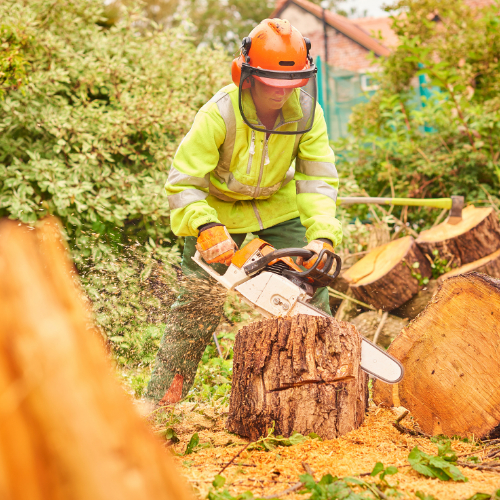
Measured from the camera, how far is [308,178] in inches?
112

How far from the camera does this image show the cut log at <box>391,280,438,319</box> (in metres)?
4.39

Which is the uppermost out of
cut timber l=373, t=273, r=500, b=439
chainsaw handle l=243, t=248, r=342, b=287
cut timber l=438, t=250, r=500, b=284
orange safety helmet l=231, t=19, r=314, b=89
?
orange safety helmet l=231, t=19, r=314, b=89

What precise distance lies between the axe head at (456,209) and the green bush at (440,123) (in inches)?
56.2

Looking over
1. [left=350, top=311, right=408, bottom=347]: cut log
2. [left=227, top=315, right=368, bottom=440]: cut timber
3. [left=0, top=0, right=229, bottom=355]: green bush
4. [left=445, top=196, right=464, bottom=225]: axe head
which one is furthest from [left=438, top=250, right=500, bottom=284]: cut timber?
[left=0, top=0, right=229, bottom=355]: green bush

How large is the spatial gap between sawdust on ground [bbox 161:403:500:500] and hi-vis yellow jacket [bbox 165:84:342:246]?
954 millimetres

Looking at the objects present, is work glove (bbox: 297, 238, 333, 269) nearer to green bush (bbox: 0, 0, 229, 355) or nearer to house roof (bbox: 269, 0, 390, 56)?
green bush (bbox: 0, 0, 229, 355)

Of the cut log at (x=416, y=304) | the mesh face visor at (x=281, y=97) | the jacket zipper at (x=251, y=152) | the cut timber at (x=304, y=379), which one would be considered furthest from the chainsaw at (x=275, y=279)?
the cut log at (x=416, y=304)

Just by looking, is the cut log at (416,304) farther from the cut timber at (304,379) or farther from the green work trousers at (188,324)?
the cut timber at (304,379)

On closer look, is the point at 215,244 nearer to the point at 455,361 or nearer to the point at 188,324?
the point at 188,324

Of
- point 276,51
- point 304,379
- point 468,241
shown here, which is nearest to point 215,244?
point 304,379

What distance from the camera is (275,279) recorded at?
235 centimetres

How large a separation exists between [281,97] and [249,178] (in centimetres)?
44

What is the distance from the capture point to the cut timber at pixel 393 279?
4.24 metres

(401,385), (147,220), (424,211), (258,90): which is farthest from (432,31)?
(401,385)
